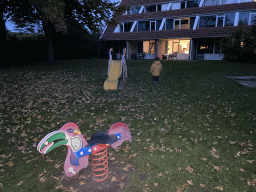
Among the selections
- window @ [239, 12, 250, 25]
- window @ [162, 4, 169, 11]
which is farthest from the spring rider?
window @ [162, 4, 169, 11]

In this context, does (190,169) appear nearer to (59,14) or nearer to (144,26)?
(59,14)

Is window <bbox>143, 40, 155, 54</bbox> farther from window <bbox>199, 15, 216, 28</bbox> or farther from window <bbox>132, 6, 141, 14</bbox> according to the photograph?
window <bbox>199, 15, 216, 28</bbox>

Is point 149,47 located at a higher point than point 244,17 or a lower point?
lower

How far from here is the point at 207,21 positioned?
23.8m

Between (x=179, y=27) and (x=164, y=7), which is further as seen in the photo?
(x=164, y=7)

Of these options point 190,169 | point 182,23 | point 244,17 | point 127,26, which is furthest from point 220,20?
point 190,169

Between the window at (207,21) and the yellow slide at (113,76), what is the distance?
692 inches

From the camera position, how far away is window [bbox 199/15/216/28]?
77.2 ft

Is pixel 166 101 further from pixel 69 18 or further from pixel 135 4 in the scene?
pixel 135 4

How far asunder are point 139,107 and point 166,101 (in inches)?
59.7

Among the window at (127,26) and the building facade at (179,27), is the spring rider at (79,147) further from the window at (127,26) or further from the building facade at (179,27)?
the window at (127,26)

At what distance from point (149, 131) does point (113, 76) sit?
6.60m

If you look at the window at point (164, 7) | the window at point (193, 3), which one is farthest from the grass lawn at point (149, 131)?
the window at point (164, 7)

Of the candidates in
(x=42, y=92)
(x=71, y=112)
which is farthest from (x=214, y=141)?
(x=42, y=92)
